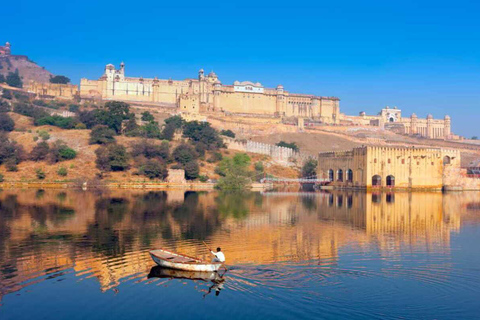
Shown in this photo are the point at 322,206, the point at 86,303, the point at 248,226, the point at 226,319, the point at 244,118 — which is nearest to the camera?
the point at 226,319

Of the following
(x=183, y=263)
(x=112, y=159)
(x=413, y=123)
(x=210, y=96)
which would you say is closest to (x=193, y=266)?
(x=183, y=263)

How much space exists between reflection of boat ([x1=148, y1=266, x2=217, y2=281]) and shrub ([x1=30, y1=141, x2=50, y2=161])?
40.0 metres

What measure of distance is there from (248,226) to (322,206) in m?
10.4

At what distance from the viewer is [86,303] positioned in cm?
1116

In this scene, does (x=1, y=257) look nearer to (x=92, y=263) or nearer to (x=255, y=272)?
(x=92, y=263)

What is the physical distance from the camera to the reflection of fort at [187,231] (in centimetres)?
1488

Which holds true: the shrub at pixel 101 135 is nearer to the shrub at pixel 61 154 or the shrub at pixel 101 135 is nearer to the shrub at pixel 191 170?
the shrub at pixel 61 154

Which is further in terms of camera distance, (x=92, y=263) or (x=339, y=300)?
(x=92, y=263)

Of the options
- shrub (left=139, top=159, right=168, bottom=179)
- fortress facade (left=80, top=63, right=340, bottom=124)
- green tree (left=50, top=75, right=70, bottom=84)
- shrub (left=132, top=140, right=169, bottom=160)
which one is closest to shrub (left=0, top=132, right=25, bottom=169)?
shrub (left=132, top=140, right=169, bottom=160)

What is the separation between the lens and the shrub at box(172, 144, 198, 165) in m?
51.9

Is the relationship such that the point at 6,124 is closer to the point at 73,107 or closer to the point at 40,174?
the point at 40,174

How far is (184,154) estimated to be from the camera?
5188cm

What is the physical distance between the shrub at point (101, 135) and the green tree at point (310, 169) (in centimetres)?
2145

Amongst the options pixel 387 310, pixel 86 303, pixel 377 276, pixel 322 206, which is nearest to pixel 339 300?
pixel 387 310
